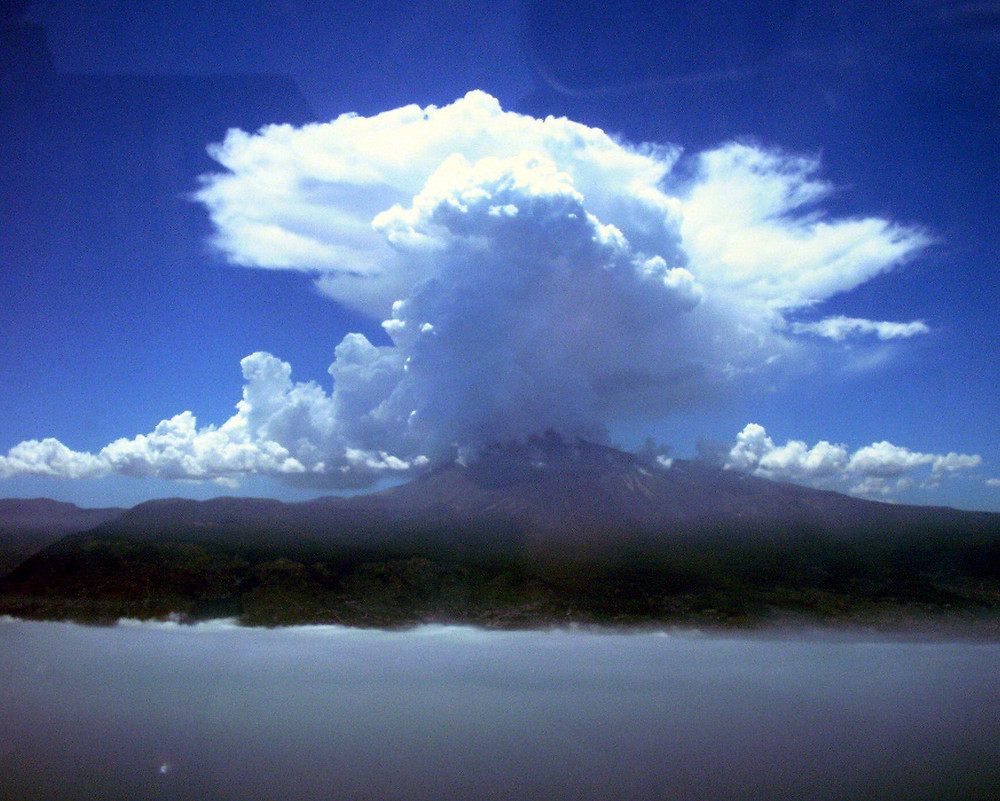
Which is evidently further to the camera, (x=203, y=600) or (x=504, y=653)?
(x=203, y=600)

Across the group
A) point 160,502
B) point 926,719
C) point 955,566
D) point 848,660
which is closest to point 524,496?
point 160,502

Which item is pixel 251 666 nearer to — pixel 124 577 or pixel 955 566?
pixel 124 577

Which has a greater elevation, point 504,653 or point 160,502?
point 160,502

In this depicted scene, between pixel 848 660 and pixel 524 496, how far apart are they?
10603 cm

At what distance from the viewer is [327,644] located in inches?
1924

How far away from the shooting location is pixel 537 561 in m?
104

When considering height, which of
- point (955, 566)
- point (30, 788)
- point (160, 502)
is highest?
point (160, 502)

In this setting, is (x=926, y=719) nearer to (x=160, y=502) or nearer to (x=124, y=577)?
(x=124, y=577)

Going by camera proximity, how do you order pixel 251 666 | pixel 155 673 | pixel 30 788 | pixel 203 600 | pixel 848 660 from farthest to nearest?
pixel 203 600, pixel 848 660, pixel 251 666, pixel 155 673, pixel 30 788

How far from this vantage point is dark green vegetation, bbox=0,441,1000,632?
67.6 m

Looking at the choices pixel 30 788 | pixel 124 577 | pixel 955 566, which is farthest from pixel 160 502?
pixel 955 566

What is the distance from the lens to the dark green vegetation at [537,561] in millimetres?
67625

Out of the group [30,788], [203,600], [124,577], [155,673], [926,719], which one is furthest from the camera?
[124,577]

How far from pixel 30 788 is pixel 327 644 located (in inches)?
1163
